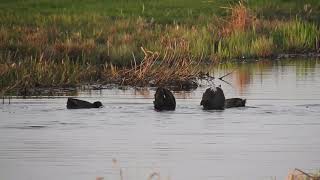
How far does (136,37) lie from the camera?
125ft

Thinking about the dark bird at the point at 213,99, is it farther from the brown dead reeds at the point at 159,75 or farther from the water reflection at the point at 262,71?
the water reflection at the point at 262,71

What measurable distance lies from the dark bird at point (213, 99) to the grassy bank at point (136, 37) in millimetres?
3080

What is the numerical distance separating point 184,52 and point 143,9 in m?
15.7

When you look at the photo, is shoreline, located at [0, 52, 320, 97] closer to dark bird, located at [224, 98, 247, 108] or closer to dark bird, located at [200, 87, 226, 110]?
dark bird, located at [224, 98, 247, 108]

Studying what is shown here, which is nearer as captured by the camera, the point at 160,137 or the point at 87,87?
the point at 160,137

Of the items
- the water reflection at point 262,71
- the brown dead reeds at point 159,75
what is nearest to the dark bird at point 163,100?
the brown dead reeds at point 159,75

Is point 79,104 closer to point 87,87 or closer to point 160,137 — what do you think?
point 160,137

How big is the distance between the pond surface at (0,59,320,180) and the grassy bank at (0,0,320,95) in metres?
0.98

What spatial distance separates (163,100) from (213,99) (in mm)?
970

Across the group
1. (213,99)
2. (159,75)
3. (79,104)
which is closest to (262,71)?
(159,75)

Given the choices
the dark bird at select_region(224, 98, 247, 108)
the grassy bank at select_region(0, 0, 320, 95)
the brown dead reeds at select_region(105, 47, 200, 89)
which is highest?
the grassy bank at select_region(0, 0, 320, 95)

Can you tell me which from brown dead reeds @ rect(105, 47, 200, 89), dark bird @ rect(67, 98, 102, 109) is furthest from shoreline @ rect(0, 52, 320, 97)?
dark bird @ rect(67, 98, 102, 109)

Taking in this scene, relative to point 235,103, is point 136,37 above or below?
above

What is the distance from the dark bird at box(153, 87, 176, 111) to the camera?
2352cm
